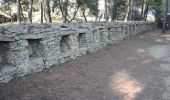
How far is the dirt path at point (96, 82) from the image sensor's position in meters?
7.84

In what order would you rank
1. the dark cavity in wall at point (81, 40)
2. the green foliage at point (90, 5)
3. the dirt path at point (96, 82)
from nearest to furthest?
the dirt path at point (96, 82) → the dark cavity in wall at point (81, 40) → the green foliage at point (90, 5)

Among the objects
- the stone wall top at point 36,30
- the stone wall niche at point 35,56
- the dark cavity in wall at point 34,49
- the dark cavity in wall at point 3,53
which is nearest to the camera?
the stone wall top at point 36,30

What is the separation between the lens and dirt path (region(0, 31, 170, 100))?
7843 mm

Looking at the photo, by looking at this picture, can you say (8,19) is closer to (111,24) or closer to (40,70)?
(111,24)

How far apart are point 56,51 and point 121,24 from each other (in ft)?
30.7

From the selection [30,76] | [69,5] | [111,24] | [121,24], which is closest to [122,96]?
[30,76]

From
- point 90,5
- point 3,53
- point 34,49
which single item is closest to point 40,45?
point 34,49

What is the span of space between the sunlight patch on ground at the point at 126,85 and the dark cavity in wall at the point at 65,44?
2493 millimetres

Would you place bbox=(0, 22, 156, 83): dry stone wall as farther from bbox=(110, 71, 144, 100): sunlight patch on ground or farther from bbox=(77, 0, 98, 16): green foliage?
bbox=(77, 0, 98, 16): green foliage

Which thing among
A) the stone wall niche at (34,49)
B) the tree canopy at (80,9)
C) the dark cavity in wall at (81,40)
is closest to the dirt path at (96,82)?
→ the stone wall niche at (34,49)

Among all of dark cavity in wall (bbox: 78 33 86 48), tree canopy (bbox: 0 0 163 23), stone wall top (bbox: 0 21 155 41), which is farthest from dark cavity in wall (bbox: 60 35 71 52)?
tree canopy (bbox: 0 0 163 23)

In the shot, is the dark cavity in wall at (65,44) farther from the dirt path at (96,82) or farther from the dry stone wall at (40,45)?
the dirt path at (96,82)

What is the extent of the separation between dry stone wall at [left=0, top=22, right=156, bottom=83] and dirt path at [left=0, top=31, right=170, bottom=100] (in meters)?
0.28

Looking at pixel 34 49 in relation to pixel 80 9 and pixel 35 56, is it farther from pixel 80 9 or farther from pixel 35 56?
pixel 80 9
